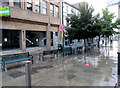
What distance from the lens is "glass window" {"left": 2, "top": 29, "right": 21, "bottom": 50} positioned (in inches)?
449

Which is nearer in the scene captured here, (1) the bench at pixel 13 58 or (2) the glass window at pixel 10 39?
(1) the bench at pixel 13 58

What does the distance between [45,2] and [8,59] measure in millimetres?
11698

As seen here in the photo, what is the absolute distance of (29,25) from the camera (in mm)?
13414

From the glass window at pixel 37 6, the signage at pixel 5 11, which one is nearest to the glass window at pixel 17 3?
the signage at pixel 5 11

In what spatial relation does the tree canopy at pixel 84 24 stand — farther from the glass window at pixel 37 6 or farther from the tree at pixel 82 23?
the glass window at pixel 37 6

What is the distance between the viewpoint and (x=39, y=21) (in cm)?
1449

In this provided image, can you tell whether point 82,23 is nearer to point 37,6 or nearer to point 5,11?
point 37,6

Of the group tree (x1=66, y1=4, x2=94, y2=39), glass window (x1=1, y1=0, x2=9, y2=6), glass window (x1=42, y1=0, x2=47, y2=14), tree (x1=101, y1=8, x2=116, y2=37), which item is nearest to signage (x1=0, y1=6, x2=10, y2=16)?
glass window (x1=1, y1=0, x2=9, y2=6)

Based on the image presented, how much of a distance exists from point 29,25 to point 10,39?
2943 mm

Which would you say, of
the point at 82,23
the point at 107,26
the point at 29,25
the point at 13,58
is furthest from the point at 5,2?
the point at 107,26

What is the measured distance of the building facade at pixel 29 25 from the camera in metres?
11.2

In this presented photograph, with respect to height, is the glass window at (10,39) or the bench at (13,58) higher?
the glass window at (10,39)

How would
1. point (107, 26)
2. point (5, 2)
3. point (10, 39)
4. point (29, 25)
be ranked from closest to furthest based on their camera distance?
point (5, 2), point (10, 39), point (29, 25), point (107, 26)

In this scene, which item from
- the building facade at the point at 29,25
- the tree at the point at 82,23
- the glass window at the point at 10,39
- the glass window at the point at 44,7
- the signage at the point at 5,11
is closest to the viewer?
the signage at the point at 5,11
